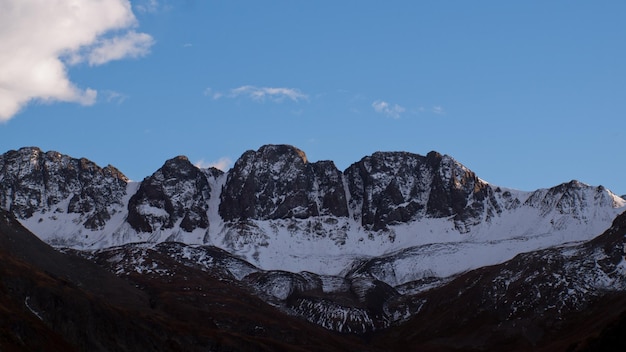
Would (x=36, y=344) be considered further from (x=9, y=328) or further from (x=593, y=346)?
(x=593, y=346)

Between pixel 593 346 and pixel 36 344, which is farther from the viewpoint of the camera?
pixel 36 344

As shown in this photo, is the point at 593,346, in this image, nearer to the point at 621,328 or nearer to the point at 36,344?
the point at 621,328

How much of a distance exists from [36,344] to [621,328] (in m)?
113

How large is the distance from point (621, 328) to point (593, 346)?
6.80m

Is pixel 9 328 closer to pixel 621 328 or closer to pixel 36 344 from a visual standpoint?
pixel 36 344

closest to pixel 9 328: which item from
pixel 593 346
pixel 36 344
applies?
pixel 36 344

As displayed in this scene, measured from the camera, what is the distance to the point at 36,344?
198500 mm

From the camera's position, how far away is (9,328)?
19625cm

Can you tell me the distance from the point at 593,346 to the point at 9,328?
111975mm

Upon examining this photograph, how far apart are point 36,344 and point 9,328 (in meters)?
6.35

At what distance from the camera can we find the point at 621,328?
165 m

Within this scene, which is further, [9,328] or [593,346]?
[9,328]

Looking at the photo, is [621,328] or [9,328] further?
[9,328]
